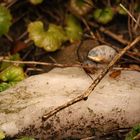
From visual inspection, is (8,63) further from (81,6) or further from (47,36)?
(81,6)

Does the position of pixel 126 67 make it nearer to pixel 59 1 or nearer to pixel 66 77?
pixel 66 77

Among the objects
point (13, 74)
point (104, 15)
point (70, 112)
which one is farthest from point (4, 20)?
point (70, 112)

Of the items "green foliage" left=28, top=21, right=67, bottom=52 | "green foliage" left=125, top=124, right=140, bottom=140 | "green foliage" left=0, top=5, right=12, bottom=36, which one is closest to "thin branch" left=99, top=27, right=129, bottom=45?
"green foliage" left=28, top=21, right=67, bottom=52

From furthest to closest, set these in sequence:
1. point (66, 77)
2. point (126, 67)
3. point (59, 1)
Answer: point (59, 1) < point (126, 67) < point (66, 77)

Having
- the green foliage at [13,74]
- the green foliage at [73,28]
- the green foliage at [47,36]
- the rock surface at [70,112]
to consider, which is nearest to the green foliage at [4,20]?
the green foliage at [47,36]

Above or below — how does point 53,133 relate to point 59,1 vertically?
below

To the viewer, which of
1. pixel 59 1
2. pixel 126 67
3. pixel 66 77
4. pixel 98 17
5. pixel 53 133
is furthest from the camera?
pixel 59 1

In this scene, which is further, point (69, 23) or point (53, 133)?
point (69, 23)

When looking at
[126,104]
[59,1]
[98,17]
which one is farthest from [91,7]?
[126,104]
